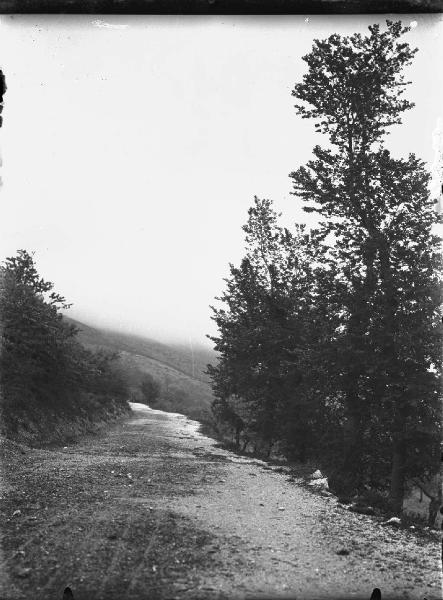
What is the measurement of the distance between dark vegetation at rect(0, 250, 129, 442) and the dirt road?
7.28m

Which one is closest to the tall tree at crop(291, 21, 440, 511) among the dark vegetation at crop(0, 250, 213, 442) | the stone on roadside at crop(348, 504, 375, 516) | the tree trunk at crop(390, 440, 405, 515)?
the tree trunk at crop(390, 440, 405, 515)

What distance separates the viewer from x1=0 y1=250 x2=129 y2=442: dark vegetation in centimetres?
1515

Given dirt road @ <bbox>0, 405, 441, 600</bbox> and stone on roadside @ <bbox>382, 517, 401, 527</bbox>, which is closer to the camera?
dirt road @ <bbox>0, 405, 441, 600</bbox>

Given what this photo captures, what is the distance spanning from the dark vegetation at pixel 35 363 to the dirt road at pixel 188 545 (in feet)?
23.9

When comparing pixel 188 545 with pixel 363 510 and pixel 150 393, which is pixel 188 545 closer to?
pixel 363 510

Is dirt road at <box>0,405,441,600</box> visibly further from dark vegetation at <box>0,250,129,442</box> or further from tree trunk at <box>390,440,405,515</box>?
dark vegetation at <box>0,250,129,442</box>

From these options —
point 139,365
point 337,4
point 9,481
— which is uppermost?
point 337,4

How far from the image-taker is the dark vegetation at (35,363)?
596 inches

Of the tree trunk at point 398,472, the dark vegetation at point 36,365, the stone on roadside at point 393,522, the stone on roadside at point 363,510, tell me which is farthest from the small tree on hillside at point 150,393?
the stone on roadside at point 393,522

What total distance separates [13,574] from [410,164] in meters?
13.0

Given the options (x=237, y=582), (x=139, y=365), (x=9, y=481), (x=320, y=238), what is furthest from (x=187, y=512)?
(x=139, y=365)

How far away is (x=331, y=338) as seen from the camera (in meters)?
13.8

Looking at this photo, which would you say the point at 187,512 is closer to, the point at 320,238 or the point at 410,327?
the point at 410,327

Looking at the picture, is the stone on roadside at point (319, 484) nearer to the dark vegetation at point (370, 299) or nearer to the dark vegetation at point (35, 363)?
the dark vegetation at point (370, 299)
